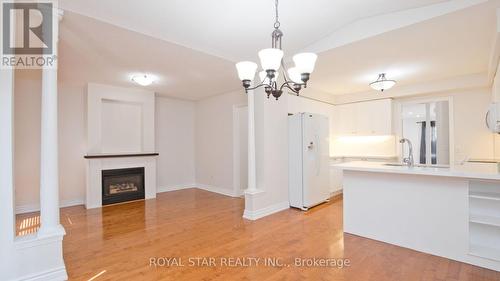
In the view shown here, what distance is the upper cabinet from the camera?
216 inches

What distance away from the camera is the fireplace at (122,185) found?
493cm

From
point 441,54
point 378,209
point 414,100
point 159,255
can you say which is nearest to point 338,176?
point 414,100

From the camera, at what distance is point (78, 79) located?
450 cm

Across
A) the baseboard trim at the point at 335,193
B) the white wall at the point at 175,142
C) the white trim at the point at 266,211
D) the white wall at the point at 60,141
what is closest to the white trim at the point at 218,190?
the white wall at the point at 175,142

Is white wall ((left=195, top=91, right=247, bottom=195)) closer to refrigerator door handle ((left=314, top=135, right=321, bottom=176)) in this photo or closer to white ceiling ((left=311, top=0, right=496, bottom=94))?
refrigerator door handle ((left=314, top=135, right=321, bottom=176))

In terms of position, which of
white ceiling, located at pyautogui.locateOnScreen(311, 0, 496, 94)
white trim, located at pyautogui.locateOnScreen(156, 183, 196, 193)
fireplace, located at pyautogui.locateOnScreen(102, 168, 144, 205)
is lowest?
white trim, located at pyautogui.locateOnScreen(156, 183, 196, 193)

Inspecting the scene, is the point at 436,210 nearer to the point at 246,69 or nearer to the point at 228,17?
the point at 246,69

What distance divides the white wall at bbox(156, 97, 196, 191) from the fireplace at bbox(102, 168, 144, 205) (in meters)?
0.78

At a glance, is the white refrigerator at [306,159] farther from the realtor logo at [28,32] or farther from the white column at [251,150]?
the realtor logo at [28,32]

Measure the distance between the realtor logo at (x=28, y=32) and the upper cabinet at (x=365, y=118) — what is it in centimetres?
587

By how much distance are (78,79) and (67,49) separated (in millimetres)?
1609

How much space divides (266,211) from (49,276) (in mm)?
2941

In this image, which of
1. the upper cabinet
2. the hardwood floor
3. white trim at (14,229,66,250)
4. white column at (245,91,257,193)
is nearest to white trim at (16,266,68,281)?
the hardwood floor

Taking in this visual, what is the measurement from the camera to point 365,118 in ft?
19.1
